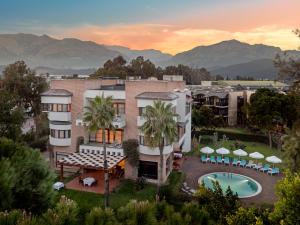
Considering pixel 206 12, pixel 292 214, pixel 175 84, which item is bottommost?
pixel 292 214

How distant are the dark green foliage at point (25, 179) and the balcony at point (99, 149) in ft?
74.7

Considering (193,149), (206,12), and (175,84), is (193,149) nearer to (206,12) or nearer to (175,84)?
(175,84)

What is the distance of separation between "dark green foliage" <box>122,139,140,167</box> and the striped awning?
83 centimetres

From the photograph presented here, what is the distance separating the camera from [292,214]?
11547 millimetres

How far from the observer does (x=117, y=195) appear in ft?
105

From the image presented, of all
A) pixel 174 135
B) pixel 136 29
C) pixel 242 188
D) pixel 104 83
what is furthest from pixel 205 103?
pixel 174 135

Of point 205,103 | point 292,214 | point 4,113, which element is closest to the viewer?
point 292,214

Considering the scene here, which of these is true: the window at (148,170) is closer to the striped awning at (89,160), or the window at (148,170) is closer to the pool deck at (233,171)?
the striped awning at (89,160)

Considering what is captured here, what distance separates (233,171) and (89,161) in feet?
62.0

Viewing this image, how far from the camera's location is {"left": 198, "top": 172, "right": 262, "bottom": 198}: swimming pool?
34.0 m

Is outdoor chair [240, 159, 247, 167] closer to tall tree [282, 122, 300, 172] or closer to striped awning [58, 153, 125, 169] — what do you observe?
tall tree [282, 122, 300, 172]

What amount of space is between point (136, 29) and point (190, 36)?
122ft

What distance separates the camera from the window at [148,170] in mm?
35594

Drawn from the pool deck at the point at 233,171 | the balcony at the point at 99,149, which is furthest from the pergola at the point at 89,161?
the pool deck at the point at 233,171
